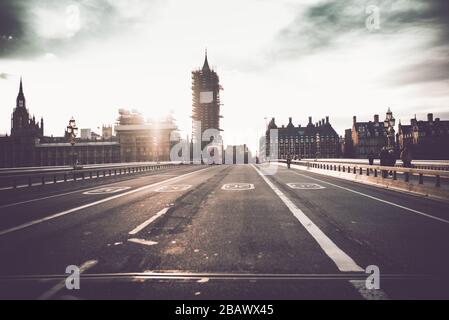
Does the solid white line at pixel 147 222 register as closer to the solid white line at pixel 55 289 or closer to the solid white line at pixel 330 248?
the solid white line at pixel 55 289

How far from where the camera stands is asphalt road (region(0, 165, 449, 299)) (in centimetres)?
379

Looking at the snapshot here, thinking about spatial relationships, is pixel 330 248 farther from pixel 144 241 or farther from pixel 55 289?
pixel 55 289

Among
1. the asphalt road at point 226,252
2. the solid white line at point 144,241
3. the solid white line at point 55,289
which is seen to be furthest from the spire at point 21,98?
the solid white line at point 55,289

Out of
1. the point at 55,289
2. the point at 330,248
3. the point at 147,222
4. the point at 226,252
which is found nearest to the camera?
the point at 55,289

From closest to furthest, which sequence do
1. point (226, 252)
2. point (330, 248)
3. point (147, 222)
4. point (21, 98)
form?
point (226, 252), point (330, 248), point (147, 222), point (21, 98)

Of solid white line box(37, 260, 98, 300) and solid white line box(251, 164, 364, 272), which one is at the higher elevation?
solid white line box(37, 260, 98, 300)

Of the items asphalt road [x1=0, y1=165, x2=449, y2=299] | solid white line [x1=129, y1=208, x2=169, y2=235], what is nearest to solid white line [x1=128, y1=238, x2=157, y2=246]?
asphalt road [x1=0, y1=165, x2=449, y2=299]

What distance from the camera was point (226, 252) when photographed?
529cm

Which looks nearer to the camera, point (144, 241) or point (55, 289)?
point (55, 289)

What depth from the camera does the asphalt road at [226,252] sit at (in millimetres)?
3793

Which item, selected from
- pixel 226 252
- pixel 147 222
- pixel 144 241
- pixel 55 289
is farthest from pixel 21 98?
pixel 55 289

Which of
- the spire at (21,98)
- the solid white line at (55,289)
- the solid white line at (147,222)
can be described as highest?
the spire at (21,98)

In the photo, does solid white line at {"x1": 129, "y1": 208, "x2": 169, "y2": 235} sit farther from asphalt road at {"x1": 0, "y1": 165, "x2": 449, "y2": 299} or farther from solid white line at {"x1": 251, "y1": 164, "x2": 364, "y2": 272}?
solid white line at {"x1": 251, "y1": 164, "x2": 364, "y2": 272}

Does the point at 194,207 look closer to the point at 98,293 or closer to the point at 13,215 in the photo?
the point at 13,215
